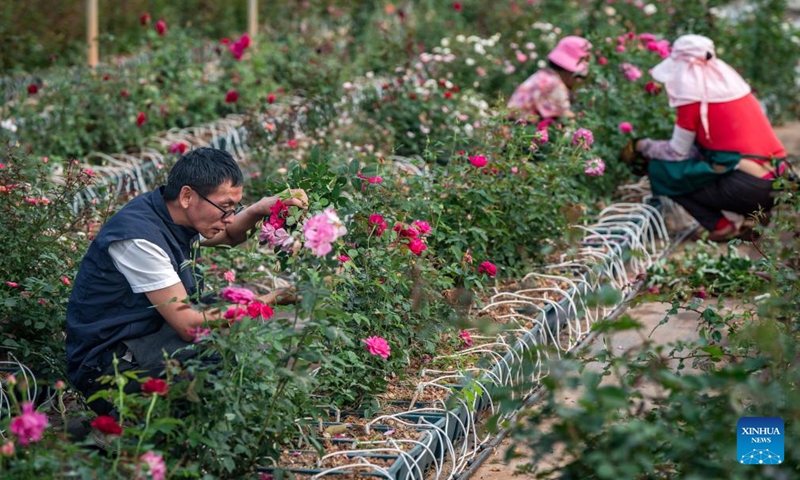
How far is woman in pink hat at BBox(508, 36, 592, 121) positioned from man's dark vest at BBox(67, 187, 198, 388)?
3138mm

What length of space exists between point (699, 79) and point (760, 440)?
11.0 feet

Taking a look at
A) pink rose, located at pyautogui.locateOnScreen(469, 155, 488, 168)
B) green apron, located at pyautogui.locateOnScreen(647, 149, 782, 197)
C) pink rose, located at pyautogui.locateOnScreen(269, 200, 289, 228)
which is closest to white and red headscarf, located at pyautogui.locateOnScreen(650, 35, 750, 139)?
green apron, located at pyautogui.locateOnScreen(647, 149, 782, 197)

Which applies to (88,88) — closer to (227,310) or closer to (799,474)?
(227,310)

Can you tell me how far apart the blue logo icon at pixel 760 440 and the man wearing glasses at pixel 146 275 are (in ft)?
4.86

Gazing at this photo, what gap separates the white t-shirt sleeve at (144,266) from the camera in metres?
3.11

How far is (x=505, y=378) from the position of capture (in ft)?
12.8

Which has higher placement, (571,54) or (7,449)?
(571,54)

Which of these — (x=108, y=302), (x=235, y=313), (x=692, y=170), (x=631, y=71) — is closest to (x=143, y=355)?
(x=108, y=302)

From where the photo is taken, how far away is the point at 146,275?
311cm

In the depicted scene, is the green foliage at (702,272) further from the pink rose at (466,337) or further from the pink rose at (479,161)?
the pink rose at (466,337)

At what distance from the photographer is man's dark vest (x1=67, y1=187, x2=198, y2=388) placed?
319 centimetres

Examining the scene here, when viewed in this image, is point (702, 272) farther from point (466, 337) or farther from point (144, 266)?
point (144, 266)

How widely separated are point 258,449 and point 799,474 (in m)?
1.34

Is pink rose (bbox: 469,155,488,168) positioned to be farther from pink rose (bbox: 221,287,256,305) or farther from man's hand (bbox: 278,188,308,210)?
pink rose (bbox: 221,287,256,305)
